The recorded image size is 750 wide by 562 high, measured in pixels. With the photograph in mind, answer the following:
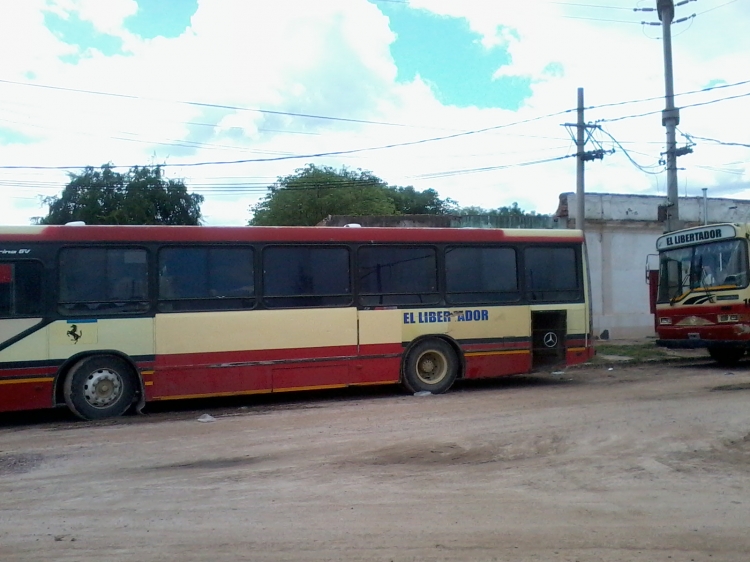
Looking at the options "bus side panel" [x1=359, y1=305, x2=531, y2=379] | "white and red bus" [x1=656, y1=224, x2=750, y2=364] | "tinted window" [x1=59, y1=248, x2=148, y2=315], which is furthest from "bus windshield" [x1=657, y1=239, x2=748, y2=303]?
"tinted window" [x1=59, y1=248, x2=148, y2=315]

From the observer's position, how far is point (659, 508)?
608cm

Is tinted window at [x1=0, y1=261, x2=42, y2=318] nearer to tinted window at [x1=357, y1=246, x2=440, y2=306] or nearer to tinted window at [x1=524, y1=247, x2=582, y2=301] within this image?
tinted window at [x1=357, y1=246, x2=440, y2=306]

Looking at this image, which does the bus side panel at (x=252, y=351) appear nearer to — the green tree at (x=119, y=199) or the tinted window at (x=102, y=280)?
the tinted window at (x=102, y=280)

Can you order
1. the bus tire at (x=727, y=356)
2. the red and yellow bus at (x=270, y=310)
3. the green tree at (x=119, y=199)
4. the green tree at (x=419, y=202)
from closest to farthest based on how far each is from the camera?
1. the red and yellow bus at (x=270, y=310)
2. the bus tire at (x=727, y=356)
3. the green tree at (x=119, y=199)
4. the green tree at (x=419, y=202)

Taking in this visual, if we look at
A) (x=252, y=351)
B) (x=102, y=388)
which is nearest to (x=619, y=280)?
(x=252, y=351)

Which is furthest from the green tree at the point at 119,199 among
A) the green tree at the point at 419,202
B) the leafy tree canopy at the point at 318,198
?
the green tree at the point at 419,202

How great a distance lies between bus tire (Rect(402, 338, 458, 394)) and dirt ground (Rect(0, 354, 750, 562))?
115cm

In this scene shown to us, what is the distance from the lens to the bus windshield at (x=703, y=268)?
1577 centimetres

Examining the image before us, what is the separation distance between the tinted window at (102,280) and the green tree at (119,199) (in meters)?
28.0

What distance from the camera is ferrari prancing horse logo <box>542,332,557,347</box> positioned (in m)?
13.5

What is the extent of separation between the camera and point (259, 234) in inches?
464

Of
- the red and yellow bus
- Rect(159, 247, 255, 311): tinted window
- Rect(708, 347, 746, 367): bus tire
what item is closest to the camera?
the red and yellow bus

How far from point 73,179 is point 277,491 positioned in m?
36.4

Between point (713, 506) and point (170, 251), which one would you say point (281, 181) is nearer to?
point (170, 251)
